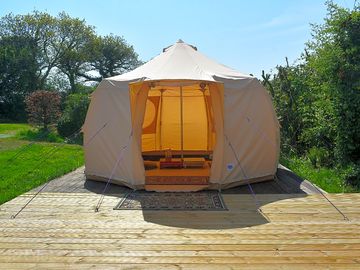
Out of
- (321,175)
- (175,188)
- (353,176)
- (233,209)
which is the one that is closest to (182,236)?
(233,209)

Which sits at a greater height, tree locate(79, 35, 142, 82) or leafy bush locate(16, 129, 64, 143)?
tree locate(79, 35, 142, 82)

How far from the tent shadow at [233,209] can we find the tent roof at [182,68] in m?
1.51

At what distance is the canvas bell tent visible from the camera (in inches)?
197

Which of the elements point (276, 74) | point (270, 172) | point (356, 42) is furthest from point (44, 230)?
point (276, 74)

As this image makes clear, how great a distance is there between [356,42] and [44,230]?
203 inches

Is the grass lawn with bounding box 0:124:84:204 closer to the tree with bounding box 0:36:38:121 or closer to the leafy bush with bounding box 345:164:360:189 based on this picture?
the leafy bush with bounding box 345:164:360:189

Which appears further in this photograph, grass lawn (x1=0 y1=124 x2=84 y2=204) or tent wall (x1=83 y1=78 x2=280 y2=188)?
grass lawn (x1=0 y1=124 x2=84 y2=204)

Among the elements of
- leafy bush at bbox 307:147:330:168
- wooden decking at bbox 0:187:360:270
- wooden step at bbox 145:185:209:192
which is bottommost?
wooden decking at bbox 0:187:360:270


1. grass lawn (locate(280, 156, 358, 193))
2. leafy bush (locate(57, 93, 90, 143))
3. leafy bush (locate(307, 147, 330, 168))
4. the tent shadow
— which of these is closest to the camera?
the tent shadow

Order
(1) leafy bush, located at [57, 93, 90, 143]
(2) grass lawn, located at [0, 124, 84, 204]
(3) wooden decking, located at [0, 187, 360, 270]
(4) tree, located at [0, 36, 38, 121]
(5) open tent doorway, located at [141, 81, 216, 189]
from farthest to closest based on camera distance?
1. (4) tree, located at [0, 36, 38, 121]
2. (1) leafy bush, located at [57, 93, 90, 143]
3. (5) open tent doorway, located at [141, 81, 216, 189]
4. (2) grass lawn, located at [0, 124, 84, 204]
5. (3) wooden decking, located at [0, 187, 360, 270]

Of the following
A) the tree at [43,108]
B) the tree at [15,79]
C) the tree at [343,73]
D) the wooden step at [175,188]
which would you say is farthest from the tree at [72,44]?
the wooden step at [175,188]

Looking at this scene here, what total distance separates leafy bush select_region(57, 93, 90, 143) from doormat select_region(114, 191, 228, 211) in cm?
700

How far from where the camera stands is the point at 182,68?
211 inches

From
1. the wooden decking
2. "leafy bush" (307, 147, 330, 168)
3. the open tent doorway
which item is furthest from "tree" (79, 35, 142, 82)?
the wooden decking
